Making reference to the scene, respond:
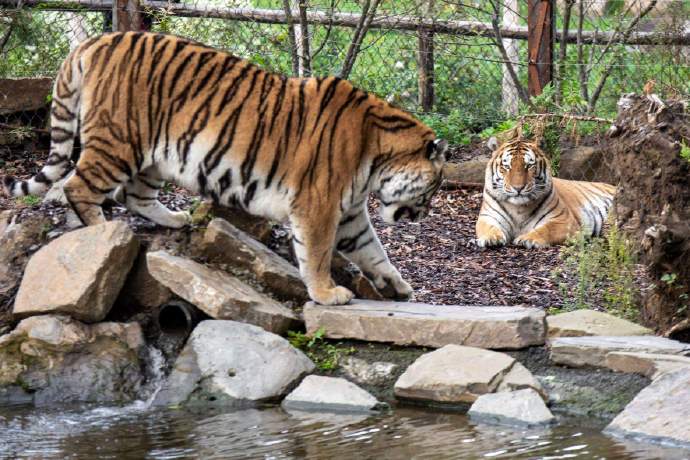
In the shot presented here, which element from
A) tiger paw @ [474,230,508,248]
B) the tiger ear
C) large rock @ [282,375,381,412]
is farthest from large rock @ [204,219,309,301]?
tiger paw @ [474,230,508,248]

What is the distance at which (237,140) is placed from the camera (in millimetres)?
6641

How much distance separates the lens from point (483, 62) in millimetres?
11672

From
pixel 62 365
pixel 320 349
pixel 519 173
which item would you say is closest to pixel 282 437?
pixel 320 349

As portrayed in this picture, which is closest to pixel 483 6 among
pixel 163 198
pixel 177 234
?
pixel 163 198

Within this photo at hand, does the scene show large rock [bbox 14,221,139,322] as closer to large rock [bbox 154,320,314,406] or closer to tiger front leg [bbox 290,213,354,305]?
large rock [bbox 154,320,314,406]

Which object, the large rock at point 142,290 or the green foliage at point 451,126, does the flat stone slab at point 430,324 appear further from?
the green foliage at point 451,126

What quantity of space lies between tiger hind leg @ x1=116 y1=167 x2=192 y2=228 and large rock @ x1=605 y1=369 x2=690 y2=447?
3091 millimetres

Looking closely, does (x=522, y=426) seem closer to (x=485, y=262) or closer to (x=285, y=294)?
(x=285, y=294)

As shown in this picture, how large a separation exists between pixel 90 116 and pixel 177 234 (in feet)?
3.19

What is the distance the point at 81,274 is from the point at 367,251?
69.1 inches

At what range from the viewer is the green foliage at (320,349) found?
6.39 meters

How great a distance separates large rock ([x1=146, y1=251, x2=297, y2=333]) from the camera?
21.2ft

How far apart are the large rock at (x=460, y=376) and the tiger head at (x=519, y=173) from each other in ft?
12.0

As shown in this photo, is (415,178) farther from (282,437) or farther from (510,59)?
(510,59)
